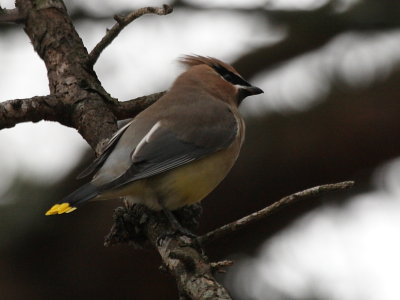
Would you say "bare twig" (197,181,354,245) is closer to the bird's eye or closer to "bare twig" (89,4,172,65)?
"bare twig" (89,4,172,65)

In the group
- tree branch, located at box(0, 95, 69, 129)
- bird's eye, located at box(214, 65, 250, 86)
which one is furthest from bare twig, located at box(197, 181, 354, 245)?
bird's eye, located at box(214, 65, 250, 86)

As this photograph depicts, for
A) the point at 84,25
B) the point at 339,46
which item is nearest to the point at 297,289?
the point at 339,46

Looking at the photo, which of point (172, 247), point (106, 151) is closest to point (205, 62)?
point (106, 151)

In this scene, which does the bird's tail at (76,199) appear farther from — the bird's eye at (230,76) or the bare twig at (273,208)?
the bird's eye at (230,76)

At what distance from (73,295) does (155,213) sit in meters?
1.92

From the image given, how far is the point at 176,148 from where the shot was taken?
15.5 ft

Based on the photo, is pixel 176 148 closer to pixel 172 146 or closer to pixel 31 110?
pixel 172 146

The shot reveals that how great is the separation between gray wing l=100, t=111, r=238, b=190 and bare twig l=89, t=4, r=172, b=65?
0.48 m

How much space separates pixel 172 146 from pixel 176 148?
2 cm

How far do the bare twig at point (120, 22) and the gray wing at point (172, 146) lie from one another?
1.58 feet

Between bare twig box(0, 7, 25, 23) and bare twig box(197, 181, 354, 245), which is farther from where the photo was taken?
bare twig box(0, 7, 25, 23)

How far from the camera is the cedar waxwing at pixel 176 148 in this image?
14.3 ft

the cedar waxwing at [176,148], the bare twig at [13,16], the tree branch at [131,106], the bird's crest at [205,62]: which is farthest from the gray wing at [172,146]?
the bare twig at [13,16]

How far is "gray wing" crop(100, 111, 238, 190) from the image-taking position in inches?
174
